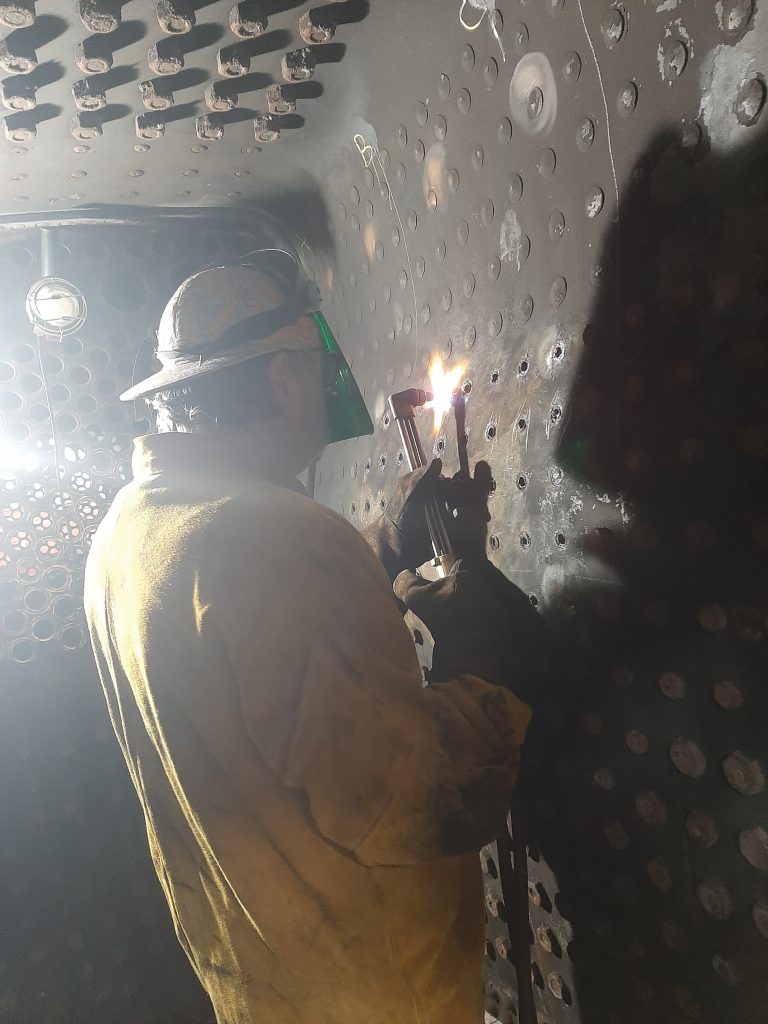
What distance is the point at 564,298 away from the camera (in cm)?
139

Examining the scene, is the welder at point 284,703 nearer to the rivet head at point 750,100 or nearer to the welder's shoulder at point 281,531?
the welder's shoulder at point 281,531

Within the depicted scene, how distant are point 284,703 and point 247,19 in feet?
4.69

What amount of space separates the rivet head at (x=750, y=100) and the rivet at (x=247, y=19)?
107 cm

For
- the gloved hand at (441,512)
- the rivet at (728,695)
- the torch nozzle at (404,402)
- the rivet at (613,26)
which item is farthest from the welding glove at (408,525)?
the rivet at (613,26)

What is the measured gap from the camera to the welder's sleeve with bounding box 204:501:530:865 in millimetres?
1079

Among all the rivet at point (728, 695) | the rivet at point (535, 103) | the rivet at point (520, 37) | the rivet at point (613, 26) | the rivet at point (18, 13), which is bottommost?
the rivet at point (728, 695)

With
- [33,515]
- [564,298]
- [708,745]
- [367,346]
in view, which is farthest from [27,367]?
[708,745]

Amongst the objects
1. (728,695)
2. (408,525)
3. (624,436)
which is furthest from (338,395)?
(728,695)

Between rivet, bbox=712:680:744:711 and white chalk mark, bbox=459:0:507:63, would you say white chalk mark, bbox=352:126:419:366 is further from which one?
rivet, bbox=712:680:744:711

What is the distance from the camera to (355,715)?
1.08m

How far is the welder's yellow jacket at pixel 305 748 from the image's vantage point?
1093 mm

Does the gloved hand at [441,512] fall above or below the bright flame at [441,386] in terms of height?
below

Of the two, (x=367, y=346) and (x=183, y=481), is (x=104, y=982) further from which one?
(x=367, y=346)

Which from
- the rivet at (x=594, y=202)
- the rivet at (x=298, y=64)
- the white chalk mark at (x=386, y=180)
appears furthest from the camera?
the white chalk mark at (x=386, y=180)
